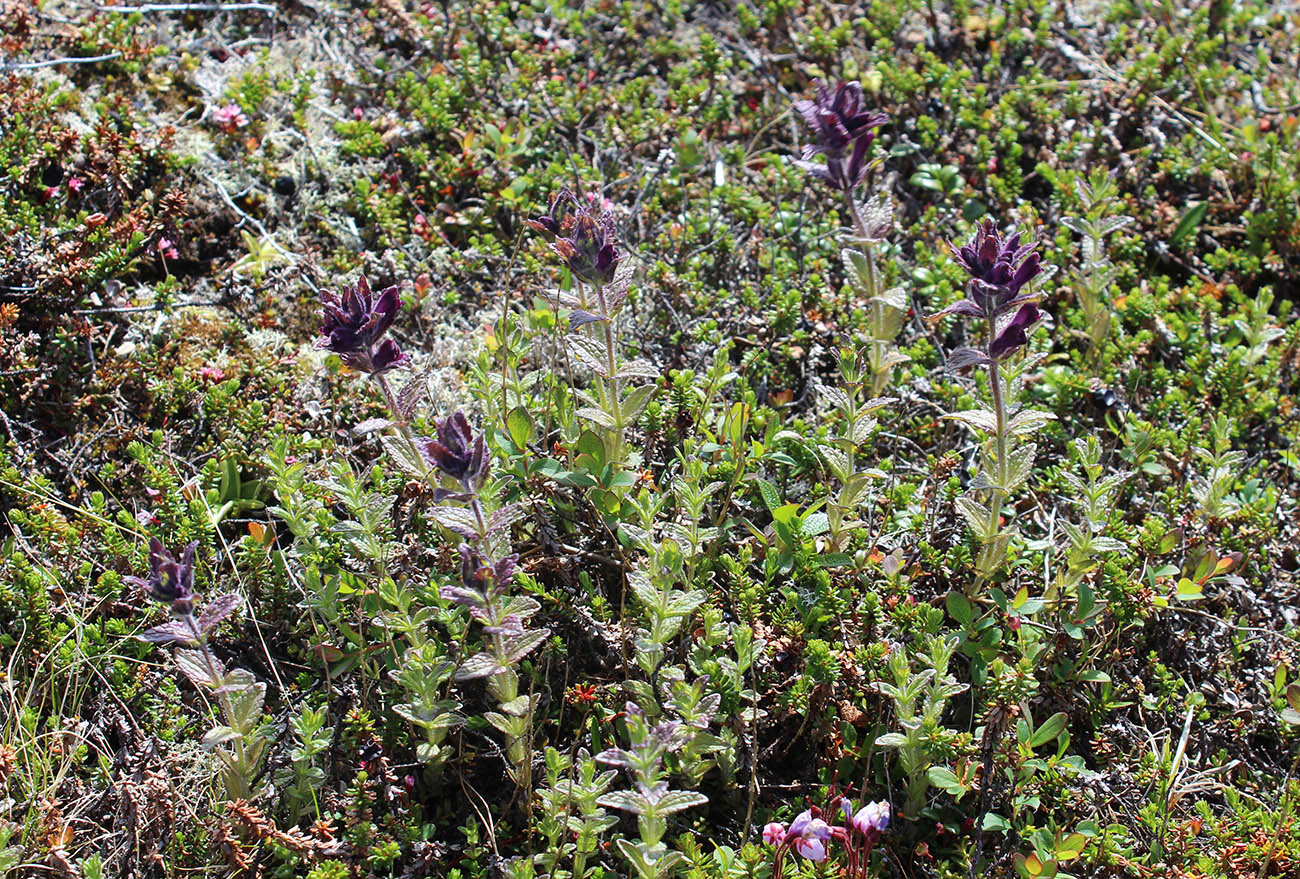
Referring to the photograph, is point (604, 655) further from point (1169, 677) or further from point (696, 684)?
point (1169, 677)

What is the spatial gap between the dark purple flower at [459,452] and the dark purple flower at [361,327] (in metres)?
0.41

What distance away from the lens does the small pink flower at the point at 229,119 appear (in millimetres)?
5055

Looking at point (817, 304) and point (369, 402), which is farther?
point (817, 304)

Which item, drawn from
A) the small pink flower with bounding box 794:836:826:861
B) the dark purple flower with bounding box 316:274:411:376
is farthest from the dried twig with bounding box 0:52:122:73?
the small pink flower with bounding box 794:836:826:861

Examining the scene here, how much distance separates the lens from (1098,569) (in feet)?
12.1

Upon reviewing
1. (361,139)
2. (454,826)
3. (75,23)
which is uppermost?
(75,23)

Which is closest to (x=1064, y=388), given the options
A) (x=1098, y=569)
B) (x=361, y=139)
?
Result: (x=1098, y=569)

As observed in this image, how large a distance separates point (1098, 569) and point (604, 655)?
71.6 inches

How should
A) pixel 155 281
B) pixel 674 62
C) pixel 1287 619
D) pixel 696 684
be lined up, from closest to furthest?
pixel 696 684
pixel 1287 619
pixel 155 281
pixel 674 62

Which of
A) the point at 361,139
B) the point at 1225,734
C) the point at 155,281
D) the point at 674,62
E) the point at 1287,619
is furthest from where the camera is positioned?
the point at 674,62

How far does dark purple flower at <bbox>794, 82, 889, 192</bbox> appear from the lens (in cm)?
357

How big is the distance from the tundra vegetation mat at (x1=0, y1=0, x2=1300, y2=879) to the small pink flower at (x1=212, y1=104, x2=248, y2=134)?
42 millimetres

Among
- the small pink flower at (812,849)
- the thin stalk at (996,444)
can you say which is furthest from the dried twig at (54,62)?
the small pink flower at (812,849)

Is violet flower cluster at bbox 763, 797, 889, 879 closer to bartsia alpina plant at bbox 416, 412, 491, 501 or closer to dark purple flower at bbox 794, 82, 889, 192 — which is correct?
bartsia alpina plant at bbox 416, 412, 491, 501
